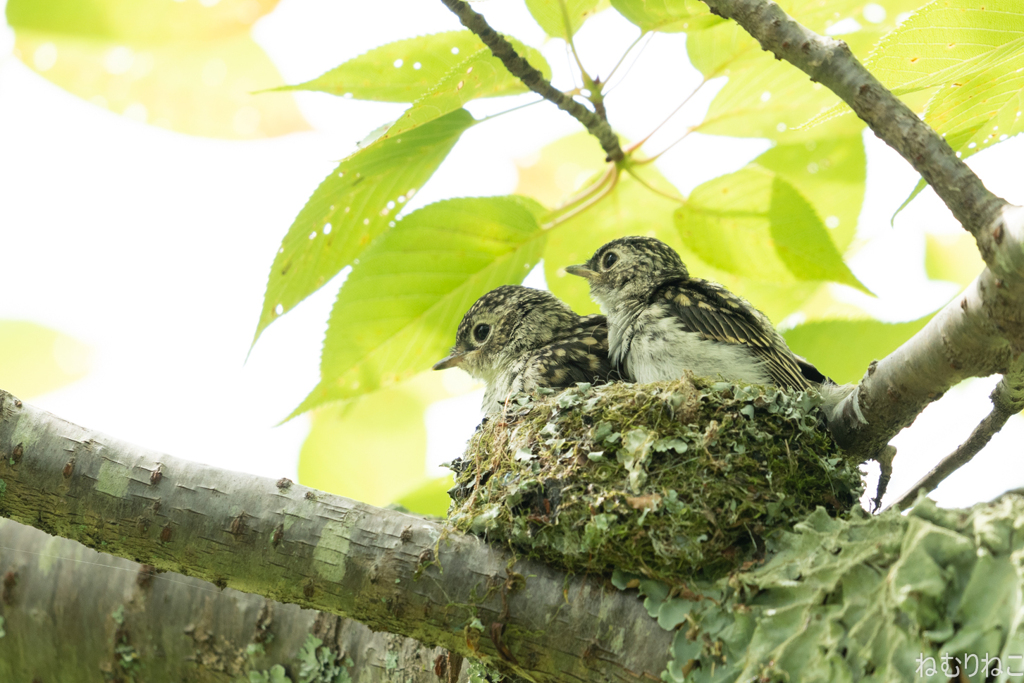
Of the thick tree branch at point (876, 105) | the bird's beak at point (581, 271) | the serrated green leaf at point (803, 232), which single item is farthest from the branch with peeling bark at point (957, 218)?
the bird's beak at point (581, 271)

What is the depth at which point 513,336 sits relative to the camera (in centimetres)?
360

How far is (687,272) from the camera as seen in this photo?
336 cm

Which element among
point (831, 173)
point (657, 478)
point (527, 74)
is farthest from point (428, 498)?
point (831, 173)

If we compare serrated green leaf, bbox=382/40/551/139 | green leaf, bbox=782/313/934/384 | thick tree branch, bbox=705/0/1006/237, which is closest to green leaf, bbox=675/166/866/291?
green leaf, bbox=782/313/934/384

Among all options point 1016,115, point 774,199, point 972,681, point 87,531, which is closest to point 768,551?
point 972,681

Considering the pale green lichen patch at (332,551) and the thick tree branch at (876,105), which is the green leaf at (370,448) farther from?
the thick tree branch at (876,105)

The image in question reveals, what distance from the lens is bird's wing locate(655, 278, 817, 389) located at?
2736 millimetres

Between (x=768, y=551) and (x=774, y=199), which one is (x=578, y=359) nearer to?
(x=774, y=199)

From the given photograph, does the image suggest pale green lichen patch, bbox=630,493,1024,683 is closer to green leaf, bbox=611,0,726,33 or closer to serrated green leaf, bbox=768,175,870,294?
serrated green leaf, bbox=768,175,870,294

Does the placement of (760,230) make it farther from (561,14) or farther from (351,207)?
(351,207)

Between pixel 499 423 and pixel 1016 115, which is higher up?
pixel 1016 115

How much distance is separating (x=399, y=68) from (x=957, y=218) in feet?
5.50

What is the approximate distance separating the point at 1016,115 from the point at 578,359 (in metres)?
1.68

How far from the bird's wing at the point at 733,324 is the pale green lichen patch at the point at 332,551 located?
4.81 feet
